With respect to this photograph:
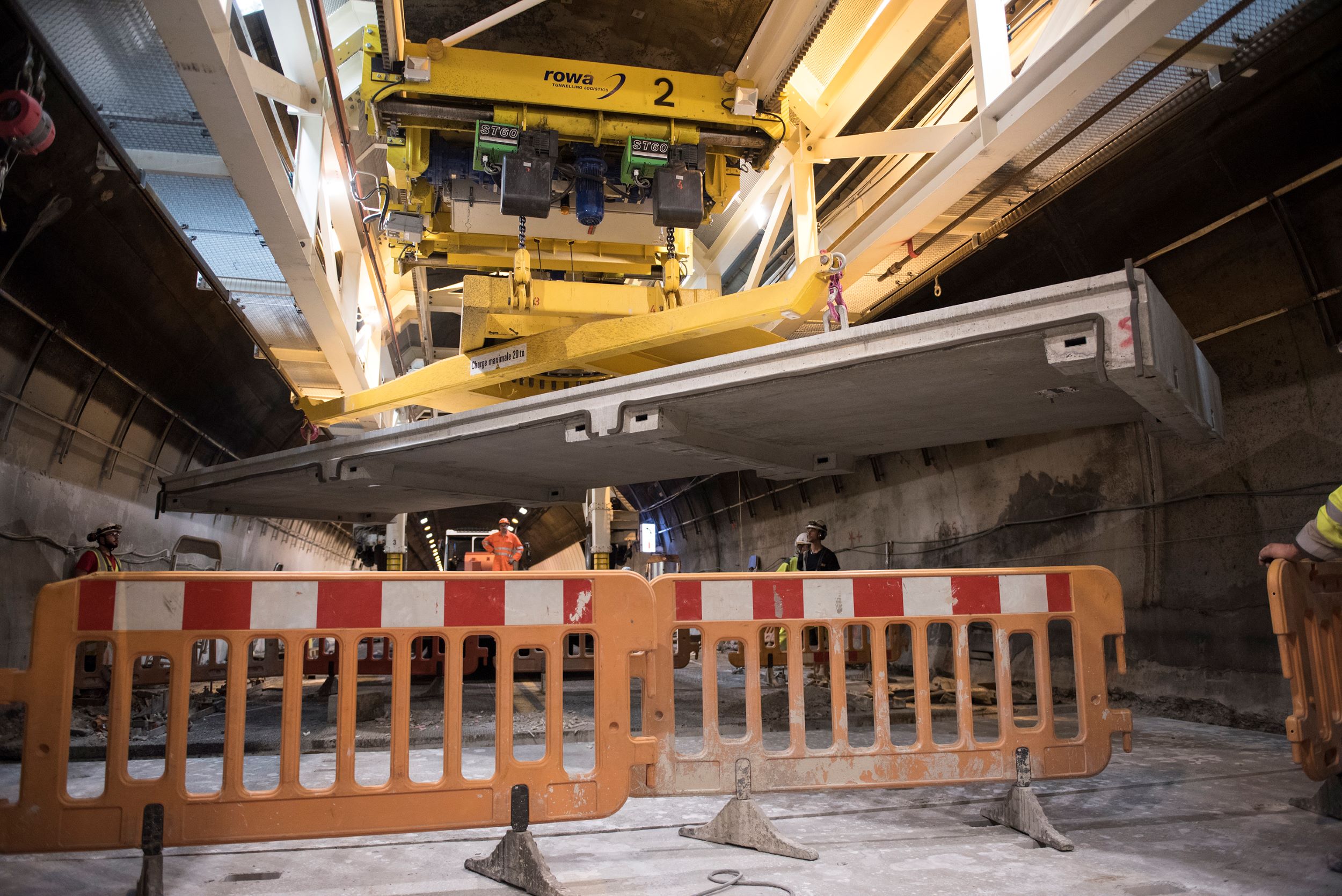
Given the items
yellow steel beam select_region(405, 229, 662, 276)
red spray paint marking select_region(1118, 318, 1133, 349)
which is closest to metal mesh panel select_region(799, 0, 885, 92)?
yellow steel beam select_region(405, 229, 662, 276)

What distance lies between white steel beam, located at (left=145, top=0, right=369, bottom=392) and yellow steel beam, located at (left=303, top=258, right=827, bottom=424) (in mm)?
996

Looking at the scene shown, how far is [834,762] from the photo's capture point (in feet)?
12.7

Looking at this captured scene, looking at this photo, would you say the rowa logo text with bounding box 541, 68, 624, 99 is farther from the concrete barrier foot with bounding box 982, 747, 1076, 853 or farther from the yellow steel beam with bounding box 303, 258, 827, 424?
the concrete barrier foot with bounding box 982, 747, 1076, 853

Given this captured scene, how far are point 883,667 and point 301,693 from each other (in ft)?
8.24

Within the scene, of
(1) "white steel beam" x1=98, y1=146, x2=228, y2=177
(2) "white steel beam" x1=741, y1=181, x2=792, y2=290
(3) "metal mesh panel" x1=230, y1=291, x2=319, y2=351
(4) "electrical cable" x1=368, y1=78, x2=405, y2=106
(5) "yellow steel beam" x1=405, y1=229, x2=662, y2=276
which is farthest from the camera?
(2) "white steel beam" x1=741, y1=181, x2=792, y2=290

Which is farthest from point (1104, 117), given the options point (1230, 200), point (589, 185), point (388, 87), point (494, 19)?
point (388, 87)

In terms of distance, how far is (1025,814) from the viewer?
3.71 m

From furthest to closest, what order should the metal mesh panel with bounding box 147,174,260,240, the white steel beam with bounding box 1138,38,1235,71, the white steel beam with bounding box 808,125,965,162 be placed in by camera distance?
the white steel beam with bounding box 808,125,965,162
the metal mesh panel with bounding box 147,174,260,240
the white steel beam with bounding box 1138,38,1235,71

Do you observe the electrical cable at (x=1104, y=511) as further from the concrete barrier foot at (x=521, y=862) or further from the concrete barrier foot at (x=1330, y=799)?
the concrete barrier foot at (x=521, y=862)

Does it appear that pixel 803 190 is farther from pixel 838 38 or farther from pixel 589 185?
pixel 589 185

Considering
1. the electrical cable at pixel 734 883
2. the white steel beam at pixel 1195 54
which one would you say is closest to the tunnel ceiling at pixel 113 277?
the electrical cable at pixel 734 883

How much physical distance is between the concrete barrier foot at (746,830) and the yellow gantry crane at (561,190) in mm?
3592

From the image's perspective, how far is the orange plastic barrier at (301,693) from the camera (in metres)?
2.99

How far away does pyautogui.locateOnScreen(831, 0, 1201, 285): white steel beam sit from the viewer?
14.6 feet
